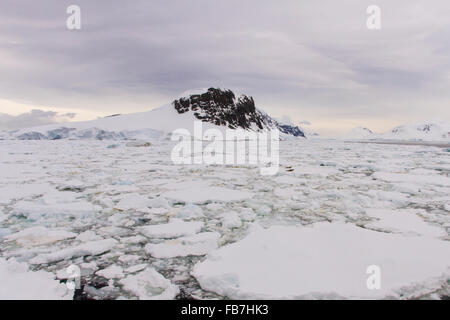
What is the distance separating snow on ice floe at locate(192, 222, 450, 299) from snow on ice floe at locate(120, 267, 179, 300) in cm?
19

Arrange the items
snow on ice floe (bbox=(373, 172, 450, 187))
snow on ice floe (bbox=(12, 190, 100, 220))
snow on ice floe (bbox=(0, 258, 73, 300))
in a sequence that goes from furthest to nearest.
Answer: snow on ice floe (bbox=(373, 172, 450, 187)), snow on ice floe (bbox=(12, 190, 100, 220)), snow on ice floe (bbox=(0, 258, 73, 300))

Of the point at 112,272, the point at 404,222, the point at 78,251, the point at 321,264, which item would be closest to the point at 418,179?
the point at 404,222

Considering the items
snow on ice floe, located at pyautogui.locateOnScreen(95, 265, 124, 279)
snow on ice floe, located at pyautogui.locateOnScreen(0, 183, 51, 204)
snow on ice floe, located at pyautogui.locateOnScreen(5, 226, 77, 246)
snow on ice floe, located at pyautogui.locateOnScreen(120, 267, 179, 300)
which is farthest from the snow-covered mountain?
snow on ice floe, located at pyautogui.locateOnScreen(120, 267, 179, 300)

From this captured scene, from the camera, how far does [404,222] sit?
104 inches

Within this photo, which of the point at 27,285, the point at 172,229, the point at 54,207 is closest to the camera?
the point at 27,285

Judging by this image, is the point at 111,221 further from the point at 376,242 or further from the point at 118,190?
the point at 376,242

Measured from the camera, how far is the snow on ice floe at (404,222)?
95.3 inches

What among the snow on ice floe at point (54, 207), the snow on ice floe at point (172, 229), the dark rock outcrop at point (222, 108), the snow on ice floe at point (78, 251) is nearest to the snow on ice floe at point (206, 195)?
the snow on ice floe at point (172, 229)

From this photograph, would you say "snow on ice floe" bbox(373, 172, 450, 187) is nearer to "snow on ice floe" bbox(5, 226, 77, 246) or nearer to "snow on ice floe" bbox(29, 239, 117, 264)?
"snow on ice floe" bbox(29, 239, 117, 264)

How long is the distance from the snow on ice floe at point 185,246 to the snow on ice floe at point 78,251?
32 centimetres

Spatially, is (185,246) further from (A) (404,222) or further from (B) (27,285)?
(A) (404,222)

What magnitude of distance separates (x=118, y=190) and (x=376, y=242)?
3.37 meters

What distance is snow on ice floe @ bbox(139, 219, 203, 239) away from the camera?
2335 millimetres

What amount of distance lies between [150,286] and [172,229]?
2.94 ft
